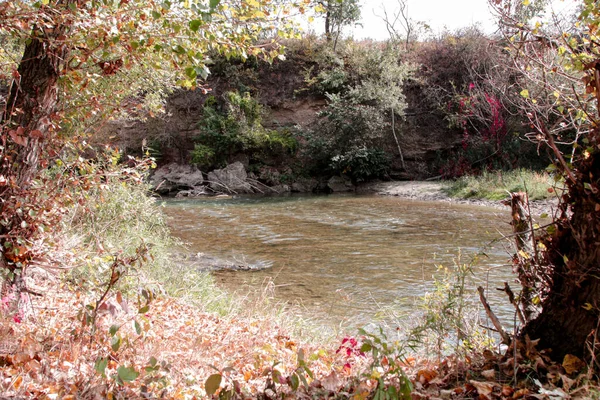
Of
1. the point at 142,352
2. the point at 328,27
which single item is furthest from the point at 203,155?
the point at 142,352

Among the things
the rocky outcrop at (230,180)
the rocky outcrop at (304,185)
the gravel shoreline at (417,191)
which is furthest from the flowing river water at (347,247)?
the rocky outcrop at (304,185)

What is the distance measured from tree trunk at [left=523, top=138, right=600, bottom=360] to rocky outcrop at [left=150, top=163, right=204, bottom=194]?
→ 1780cm

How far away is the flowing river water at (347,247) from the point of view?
571cm

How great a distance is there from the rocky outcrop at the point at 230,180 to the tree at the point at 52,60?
16.2 metres

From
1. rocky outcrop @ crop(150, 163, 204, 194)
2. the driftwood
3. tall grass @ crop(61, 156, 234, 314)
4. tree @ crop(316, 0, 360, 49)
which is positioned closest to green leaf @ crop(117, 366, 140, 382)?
tall grass @ crop(61, 156, 234, 314)

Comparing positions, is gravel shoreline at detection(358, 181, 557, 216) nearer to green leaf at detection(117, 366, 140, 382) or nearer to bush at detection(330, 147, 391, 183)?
bush at detection(330, 147, 391, 183)

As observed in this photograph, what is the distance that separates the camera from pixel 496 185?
1566 cm

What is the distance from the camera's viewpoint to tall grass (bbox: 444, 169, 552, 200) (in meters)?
14.0

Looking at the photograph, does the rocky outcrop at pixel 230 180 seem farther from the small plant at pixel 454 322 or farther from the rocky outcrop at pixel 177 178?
the small plant at pixel 454 322

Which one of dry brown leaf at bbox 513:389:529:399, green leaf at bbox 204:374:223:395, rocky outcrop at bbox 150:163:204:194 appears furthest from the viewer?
rocky outcrop at bbox 150:163:204:194

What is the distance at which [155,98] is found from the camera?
8.59 meters

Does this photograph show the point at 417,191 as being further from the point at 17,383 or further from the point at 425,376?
the point at 17,383

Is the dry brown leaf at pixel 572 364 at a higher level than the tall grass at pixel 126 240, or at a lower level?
higher

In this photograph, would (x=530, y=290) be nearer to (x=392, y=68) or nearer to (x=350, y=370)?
(x=350, y=370)
